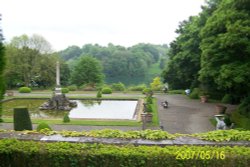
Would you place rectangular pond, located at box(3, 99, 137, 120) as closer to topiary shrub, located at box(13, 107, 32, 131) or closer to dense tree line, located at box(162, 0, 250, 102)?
topiary shrub, located at box(13, 107, 32, 131)

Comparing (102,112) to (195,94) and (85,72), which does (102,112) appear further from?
(85,72)

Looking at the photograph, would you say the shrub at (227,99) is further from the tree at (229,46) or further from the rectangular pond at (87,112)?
the rectangular pond at (87,112)

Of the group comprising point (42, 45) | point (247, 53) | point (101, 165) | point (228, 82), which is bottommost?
point (101, 165)

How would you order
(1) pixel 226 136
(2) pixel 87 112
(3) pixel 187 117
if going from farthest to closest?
(2) pixel 87 112 → (3) pixel 187 117 → (1) pixel 226 136

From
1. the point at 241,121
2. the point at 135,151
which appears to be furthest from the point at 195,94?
the point at 135,151

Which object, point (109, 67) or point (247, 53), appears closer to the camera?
point (247, 53)

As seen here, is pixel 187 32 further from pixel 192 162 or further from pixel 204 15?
pixel 192 162

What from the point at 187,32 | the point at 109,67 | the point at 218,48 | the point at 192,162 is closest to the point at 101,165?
the point at 192,162

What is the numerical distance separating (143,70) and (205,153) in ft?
235

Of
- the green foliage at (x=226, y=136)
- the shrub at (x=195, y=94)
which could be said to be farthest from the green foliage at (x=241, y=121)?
the shrub at (x=195, y=94)

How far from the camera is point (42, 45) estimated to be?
1713 inches

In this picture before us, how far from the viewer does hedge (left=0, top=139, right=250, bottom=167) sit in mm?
5449
